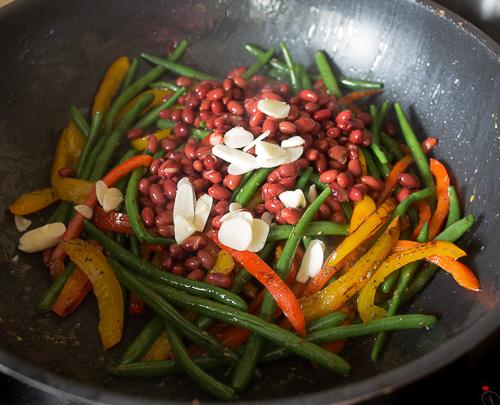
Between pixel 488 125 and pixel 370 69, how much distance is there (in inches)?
37.9

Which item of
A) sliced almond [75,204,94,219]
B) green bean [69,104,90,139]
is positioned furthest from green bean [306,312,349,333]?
green bean [69,104,90,139]

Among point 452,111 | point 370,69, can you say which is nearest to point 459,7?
point 370,69

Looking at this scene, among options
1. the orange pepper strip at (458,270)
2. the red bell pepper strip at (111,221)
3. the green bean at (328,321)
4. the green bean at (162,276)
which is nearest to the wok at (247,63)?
the orange pepper strip at (458,270)

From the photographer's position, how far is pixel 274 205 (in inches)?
94.1

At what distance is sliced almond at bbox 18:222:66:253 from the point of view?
247 cm

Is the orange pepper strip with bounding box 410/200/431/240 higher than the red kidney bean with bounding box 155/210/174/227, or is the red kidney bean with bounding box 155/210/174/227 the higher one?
the orange pepper strip with bounding box 410/200/431/240

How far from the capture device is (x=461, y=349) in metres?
1.54

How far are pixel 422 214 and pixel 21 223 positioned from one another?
7.19 ft

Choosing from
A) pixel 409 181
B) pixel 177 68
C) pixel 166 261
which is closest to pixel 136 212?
pixel 166 261

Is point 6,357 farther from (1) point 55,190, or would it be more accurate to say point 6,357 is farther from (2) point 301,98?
(2) point 301,98

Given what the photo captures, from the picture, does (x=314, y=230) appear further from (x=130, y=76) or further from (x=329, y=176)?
(x=130, y=76)

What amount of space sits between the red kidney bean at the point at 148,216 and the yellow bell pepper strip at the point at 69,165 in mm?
441

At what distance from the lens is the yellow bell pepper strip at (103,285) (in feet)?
7.23

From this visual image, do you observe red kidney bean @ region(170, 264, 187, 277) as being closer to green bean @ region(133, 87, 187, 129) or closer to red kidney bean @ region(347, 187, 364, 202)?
red kidney bean @ region(347, 187, 364, 202)
